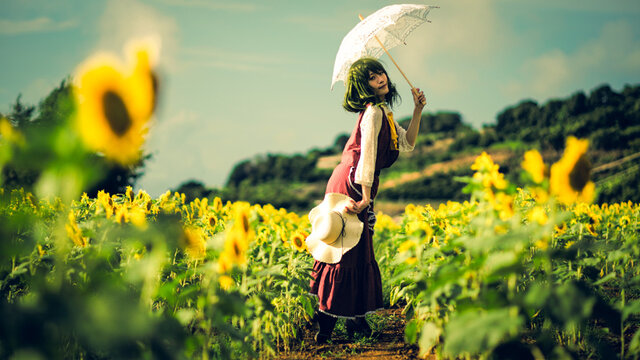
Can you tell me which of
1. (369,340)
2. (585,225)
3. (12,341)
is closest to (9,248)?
(12,341)

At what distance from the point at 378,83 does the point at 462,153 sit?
26.6 m

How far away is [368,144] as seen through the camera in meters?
3.00

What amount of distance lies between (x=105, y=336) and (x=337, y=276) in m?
2.08

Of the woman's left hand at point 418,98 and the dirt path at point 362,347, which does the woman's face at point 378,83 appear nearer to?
the woman's left hand at point 418,98

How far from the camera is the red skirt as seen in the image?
2.98 metres

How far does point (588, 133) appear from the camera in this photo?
73.9ft

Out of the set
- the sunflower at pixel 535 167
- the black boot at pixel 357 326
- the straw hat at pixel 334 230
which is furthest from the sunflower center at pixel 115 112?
the black boot at pixel 357 326

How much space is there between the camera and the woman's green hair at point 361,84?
3.28 metres

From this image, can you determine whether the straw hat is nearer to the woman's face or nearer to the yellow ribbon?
the yellow ribbon

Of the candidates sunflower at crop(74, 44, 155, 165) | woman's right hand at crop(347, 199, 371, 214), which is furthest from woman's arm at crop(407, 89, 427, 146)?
sunflower at crop(74, 44, 155, 165)

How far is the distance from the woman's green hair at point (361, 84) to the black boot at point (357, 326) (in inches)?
61.2

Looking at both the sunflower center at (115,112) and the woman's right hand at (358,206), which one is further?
the woman's right hand at (358,206)

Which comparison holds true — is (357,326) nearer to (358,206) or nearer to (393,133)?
(358,206)

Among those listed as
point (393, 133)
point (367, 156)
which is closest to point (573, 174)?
point (367, 156)
